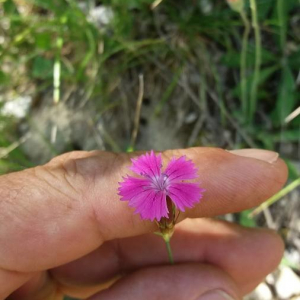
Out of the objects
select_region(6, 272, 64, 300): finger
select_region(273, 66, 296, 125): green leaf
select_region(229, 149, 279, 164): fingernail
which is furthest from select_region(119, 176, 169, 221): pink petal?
select_region(273, 66, 296, 125): green leaf

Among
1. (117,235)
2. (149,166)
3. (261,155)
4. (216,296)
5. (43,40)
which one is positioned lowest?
(216,296)

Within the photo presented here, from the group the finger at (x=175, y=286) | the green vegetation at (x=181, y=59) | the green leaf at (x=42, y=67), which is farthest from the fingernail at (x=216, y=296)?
the green leaf at (x=42, y=67)

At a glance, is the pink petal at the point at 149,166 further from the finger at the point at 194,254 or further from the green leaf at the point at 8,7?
the green leaf at the point at 8,7

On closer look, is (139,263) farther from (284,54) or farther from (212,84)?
(284,54)

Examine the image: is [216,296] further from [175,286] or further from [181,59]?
[181,59]

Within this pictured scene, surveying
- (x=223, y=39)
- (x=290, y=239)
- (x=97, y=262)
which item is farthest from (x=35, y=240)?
(x=223, y=39)

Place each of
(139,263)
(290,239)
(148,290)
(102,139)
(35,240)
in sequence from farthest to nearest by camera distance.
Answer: (102,139) → (290,239) → (139,263) → (148,290) → (35,240)

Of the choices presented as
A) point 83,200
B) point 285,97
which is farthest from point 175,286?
point 285,97
